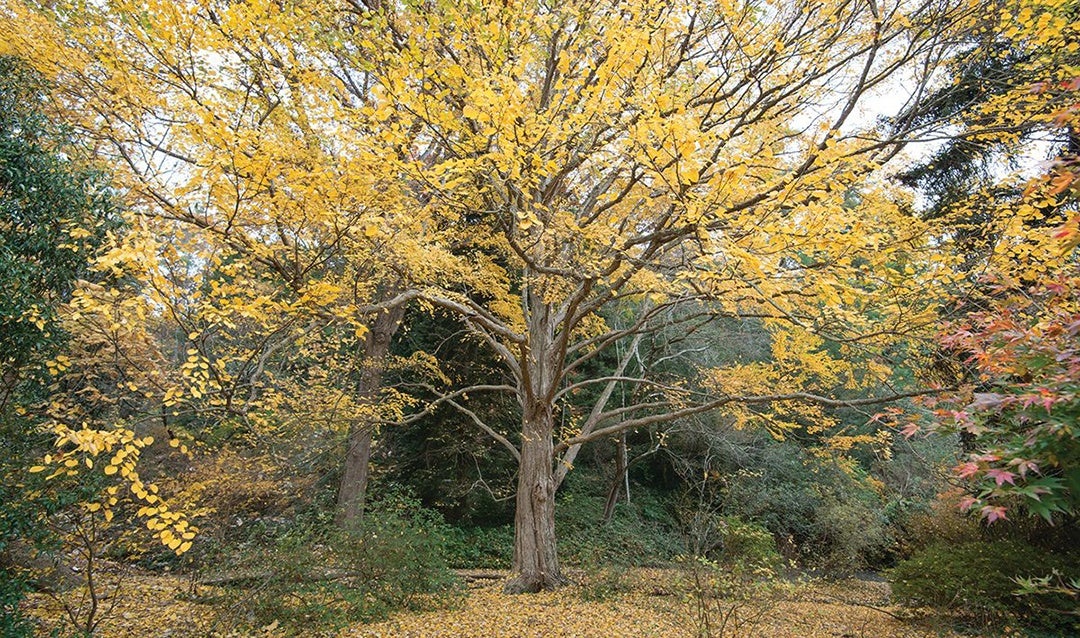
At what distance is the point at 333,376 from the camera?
32.0 feet

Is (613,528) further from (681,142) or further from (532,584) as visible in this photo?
(681,142)

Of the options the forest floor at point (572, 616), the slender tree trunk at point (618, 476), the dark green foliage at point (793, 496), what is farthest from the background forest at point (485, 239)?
the slender tree trunk at point (618, 476)

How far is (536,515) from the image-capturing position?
6855 millimetres

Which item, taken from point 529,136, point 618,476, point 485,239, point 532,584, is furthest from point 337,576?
point 618,476

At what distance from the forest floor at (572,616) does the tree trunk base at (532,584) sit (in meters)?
0.14

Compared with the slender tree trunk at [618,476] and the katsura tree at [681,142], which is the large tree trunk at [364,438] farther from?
the slender tree trunk at [618,476]

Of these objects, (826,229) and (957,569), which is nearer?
(826,229)

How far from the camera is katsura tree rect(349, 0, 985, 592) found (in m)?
3.77

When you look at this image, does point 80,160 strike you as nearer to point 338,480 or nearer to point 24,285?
point 24,285

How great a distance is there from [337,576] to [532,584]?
2.31m

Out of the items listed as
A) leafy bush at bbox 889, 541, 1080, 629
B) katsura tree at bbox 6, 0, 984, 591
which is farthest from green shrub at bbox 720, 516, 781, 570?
katsura tree at bbox 6, 0, 984, 591

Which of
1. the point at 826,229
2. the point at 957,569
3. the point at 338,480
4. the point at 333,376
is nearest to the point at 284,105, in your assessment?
the point at 826,229

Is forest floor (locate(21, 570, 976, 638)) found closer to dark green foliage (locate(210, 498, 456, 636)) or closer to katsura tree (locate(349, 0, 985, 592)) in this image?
dark green foliage (locate(210, 498, 456, 636))

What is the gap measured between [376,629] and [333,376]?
546 cm
